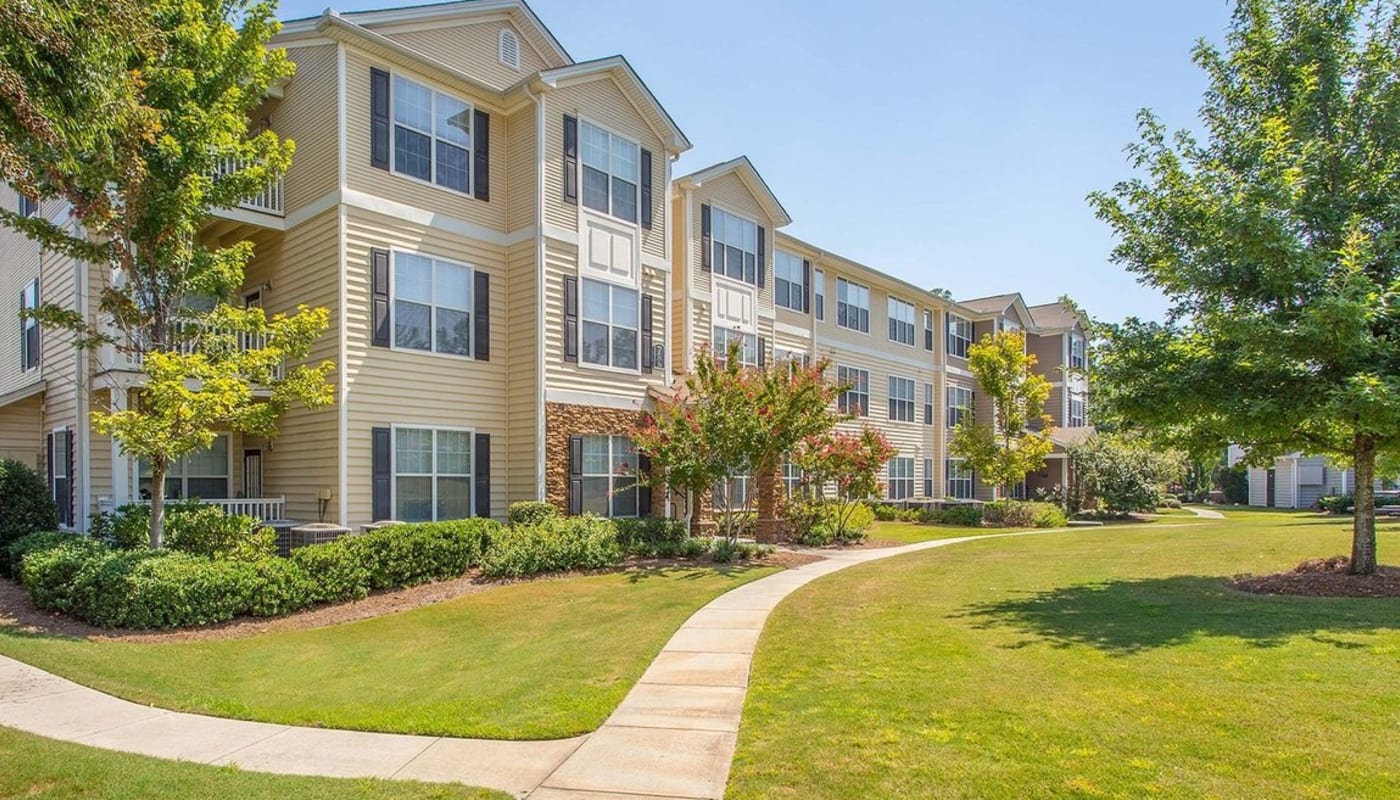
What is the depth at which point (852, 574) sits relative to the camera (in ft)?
47.7

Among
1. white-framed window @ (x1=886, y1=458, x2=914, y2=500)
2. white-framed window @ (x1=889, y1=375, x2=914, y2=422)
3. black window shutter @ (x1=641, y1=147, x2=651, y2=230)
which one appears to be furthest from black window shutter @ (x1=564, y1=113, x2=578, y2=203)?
white-framed window @ (x1=886, y1=458, x2=914, y2=500)

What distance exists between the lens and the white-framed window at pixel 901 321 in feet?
107

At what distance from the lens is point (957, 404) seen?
3675 centimetres

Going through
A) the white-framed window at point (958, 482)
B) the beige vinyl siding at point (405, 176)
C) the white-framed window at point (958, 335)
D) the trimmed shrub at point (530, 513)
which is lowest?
the white-framed window at point (958, 482)

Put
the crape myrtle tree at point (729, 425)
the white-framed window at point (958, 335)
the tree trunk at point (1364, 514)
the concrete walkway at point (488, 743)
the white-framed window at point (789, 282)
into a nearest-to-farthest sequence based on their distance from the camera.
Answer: the concrete walkway at point (488, 743)
the tree trunk at point (1364, 514)
the crape myrtle tree at point (729, 425)
the white-framed window at point (789, 282)
the white-framed window at point (958, 335)

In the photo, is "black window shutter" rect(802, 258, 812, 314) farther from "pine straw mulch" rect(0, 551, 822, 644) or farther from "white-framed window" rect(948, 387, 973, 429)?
"pine straw mulch" rect(0, 551, 822, 644)

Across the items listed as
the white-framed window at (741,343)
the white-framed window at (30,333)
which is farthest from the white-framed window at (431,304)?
the white-framed window at (30,333)

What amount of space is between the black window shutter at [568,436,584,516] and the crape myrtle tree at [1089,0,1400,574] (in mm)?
10109

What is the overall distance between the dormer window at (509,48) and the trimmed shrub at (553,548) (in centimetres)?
1063

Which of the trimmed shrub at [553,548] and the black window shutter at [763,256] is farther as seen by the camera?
the black window shutter at [763,256]

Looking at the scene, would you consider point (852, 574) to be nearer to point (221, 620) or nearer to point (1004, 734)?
point (1004, 734)

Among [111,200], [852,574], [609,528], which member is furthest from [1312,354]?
[111,200]

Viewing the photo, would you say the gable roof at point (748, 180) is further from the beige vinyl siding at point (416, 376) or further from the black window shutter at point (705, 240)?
the beige vinyl siding at point (416, 376)

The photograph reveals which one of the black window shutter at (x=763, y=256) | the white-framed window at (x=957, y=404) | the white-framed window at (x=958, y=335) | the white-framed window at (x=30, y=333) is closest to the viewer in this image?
the white-framed window at (x=30, y=333)
